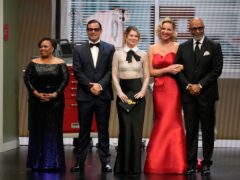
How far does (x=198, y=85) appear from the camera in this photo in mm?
6086

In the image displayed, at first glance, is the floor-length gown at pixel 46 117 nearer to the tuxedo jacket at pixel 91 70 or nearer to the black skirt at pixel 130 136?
the tuxedo jacket at pixel 91 70

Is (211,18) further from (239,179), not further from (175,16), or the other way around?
(239,179)

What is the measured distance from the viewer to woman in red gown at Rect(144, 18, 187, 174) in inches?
247

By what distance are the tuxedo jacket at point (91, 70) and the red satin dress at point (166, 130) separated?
0.49 m

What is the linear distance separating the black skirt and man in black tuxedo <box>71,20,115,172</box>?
16 centimetres

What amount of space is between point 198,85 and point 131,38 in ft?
2.73

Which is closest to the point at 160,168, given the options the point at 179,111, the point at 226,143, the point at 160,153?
the point at 160,153

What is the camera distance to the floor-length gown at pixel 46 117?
21.0 feet

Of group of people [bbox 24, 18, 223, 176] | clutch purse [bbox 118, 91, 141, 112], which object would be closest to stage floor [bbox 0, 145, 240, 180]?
group of people [bbox 24, 18, 223, 176]

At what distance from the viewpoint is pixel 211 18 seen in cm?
922

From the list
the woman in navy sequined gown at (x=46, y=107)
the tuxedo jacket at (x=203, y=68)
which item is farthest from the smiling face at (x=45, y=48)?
the tuxedo jacket at (x=203, y=68)

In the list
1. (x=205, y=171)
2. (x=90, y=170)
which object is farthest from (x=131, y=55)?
(x=205, y=171)

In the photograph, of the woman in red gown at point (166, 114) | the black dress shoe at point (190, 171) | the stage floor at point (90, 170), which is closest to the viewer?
the stage floor at point (90, 170)

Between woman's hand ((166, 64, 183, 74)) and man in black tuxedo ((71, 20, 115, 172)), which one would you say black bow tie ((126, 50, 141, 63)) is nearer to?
man in black tuxedo ((71, 20, 115, 172))
